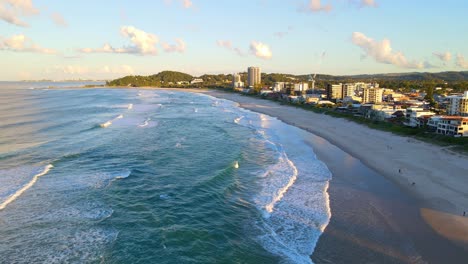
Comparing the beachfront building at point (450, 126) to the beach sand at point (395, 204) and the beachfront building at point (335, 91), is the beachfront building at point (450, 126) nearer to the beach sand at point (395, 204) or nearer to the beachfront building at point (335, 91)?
the beach sand at point (395, 204)

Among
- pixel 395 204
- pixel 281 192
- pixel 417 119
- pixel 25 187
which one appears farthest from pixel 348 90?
pixel 25 187

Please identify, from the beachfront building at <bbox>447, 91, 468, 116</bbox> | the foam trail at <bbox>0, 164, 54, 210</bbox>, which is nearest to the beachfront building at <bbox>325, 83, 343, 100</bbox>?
the beachfront building at <bbox>447, 91, 468, 116</bbox>

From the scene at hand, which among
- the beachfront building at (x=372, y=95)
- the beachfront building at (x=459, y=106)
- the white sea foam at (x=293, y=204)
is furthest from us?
the beachfront building at (x=372, y=95)

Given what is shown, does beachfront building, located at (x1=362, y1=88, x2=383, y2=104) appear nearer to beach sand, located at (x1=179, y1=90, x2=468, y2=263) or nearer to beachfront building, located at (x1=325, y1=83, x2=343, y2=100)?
beachfront building, located at (x1=325, y1=83, x2=343, y2=100)

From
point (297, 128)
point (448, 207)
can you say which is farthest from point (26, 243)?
point (297, 128)

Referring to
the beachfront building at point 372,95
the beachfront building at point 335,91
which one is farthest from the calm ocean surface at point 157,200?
the beachfront building at point 335,91

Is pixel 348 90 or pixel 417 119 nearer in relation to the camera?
pixel 417 119

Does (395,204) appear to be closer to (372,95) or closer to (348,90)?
(372,95)
